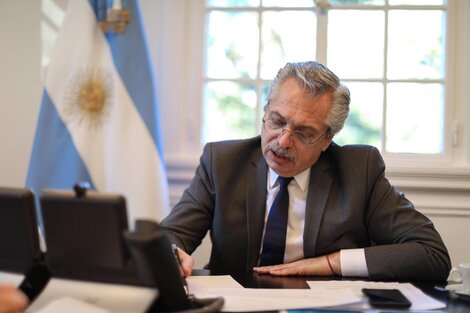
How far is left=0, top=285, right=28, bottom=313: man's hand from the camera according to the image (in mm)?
901

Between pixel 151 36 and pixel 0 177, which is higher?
pixel 151 36

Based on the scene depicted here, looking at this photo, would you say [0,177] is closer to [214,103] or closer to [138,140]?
[138,140]

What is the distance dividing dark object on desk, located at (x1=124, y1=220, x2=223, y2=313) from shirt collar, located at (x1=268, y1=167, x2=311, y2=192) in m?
0.85

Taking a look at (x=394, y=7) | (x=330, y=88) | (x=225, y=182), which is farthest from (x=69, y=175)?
(x=394, y=7)

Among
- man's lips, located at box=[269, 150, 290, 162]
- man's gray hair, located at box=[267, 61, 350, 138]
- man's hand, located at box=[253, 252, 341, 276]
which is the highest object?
man's gray hair, located at box=[267, 61, 350, 138]

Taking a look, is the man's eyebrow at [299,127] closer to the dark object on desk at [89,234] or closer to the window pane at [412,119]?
the dark object on desk at [89,234]

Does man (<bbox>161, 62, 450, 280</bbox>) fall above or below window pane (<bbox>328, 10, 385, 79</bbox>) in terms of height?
below

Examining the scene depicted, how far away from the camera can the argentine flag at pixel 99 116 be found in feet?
7.26

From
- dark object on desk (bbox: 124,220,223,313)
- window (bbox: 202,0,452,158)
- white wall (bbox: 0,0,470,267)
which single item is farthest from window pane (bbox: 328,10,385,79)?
dark object on desk (bbox: 124,220,223,313)

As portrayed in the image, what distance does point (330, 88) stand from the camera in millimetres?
1724

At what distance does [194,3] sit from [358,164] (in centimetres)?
128

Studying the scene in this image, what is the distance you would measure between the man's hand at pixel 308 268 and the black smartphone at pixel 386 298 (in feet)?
0.96

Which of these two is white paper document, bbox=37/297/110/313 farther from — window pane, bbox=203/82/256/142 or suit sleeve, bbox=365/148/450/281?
window pane, bbox=203/82/256/142

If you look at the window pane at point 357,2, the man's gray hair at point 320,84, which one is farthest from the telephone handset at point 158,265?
the window pane at point 357,2
